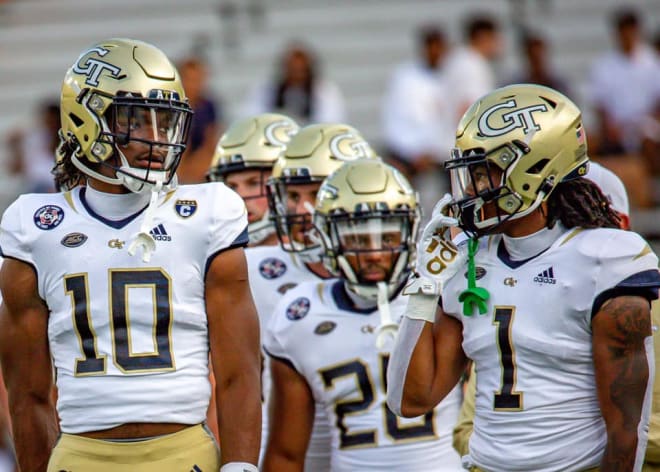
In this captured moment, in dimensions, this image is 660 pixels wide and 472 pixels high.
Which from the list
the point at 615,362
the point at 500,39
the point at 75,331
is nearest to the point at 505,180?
the point at 615,362

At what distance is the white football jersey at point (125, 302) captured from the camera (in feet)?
11.6

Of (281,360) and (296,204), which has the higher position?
(296,204)

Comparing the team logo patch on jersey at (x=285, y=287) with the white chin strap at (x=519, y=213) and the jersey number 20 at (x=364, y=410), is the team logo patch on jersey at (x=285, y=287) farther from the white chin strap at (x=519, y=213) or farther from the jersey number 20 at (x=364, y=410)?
the white chin strap at (x=519, y=213)

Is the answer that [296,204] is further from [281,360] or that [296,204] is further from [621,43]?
[621,43]

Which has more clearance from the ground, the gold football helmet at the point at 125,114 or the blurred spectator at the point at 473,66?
the gold football helmet at the point at 125,114

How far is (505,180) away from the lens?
362 centimetres

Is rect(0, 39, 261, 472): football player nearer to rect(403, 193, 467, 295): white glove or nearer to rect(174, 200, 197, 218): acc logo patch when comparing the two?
rect(174, 200, 197, 218): acc logo patch

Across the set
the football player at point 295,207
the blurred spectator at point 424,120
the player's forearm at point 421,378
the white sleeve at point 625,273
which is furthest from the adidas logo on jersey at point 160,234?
the blurred spectator at point 424,120

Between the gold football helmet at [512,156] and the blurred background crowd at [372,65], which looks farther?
the blurred background crowd at [372,65]

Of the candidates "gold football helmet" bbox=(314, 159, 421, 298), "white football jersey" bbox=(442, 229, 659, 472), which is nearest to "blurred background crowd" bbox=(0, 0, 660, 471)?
"gold football helmet" bbox=(314, 159, 421, 298)

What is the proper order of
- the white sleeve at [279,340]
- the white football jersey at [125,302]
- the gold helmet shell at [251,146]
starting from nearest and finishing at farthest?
1. the white football jersey at [125,302]
2. the white sleeve at [279,340]
3. the gold helmet shell at [251,146]

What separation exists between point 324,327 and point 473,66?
627 centimetres

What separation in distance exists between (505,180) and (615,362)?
0.59m

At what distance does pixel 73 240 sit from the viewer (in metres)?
3.60
